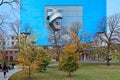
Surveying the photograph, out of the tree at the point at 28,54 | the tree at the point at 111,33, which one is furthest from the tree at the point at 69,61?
the tree at the point at 111,33

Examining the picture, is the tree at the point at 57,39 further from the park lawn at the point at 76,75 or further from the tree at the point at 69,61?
the tree at the point at 69,61

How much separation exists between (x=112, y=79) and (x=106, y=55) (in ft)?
109

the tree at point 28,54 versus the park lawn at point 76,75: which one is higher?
the tree at point 28,54

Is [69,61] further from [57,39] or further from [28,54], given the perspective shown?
[57,39]

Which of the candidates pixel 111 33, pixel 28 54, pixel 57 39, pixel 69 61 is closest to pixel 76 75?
pixel 69 61

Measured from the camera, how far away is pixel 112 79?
26.1 meters

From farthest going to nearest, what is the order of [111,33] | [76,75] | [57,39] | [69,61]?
[57,39] → [111,33] → [76,75] → [69,61]

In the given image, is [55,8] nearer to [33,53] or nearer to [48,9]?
[48,9]

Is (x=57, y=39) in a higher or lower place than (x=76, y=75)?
higher

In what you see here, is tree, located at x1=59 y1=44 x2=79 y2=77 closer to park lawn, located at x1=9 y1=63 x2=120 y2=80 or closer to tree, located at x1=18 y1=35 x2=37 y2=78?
park lawn, located at x1=9 y1=63 x2=120 y2=80

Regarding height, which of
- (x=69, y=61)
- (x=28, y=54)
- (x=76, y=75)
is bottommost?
(x=76, y=75)

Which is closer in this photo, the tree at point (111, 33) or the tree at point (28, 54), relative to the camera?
the tree at point (28, 54)

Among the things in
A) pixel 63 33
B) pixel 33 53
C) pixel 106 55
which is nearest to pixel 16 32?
pixel 63 33

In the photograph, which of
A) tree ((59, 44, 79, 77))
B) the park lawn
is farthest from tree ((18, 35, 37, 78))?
tree ((59, 44, 79, 77))
